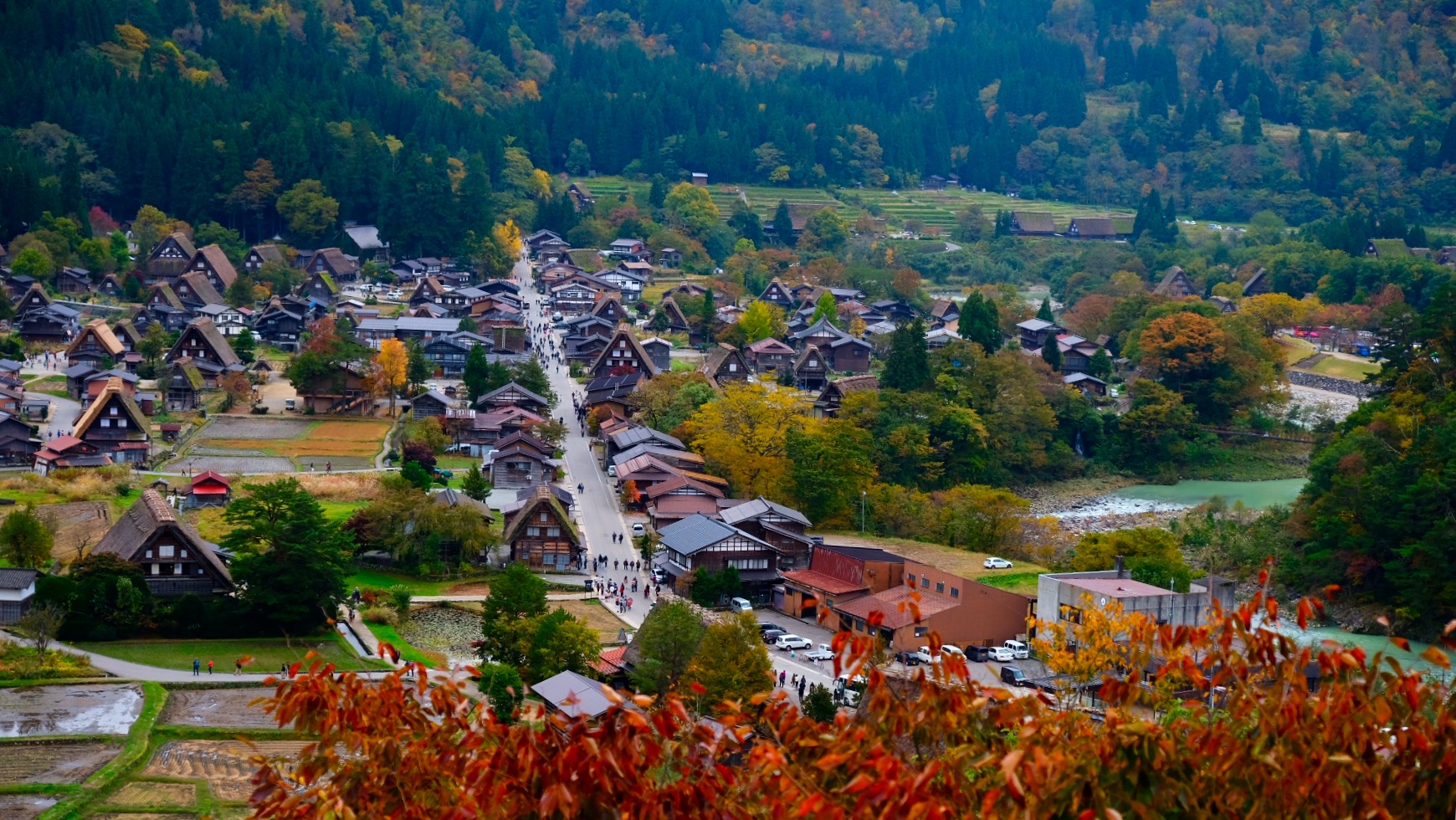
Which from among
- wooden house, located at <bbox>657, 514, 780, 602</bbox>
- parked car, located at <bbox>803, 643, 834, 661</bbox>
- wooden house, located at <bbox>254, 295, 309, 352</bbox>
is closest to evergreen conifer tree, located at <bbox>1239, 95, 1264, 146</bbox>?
wooden house, located at <bbox>254, 295, 309, 352</bbox>

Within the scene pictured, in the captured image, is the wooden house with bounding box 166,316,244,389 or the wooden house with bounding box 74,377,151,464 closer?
the wooden house with bounding box 74,377,151,464

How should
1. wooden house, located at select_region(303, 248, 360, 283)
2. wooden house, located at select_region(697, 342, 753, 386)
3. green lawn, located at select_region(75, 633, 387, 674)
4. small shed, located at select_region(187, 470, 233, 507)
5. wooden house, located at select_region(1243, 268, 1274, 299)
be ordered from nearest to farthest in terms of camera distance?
green lawn, located at select_region(75, 633, 387, 674) < small shed, located at select_region(187, 470, 233, 507) < wooden house, located at select_region(697, 342, 753, 386) < wooden house, located at select_region(303, 248, 360, 283) < wooden house, located at select_region(1243, 268, 1274, 299)

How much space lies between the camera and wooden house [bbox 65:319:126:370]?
99.9ft

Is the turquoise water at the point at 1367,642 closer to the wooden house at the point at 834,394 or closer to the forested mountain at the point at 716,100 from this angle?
the wooden house at the point at 834,394

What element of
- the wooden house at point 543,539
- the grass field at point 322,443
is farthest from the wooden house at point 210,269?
the wooden house at point 543,539

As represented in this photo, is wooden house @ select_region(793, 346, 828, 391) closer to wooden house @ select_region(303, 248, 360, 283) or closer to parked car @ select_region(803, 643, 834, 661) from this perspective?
wooden house @ select_region(303, 248, 360, 283)

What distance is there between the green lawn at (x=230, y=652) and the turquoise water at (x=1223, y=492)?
17318 millimetres

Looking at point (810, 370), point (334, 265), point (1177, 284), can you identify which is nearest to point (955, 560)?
point (810, 370)

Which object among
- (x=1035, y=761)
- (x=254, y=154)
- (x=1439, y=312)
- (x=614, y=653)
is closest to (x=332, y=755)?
(x=1035, y=761)

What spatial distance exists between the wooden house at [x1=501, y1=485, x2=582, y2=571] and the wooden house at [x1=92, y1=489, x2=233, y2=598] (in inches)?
172

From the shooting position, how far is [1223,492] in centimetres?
2958

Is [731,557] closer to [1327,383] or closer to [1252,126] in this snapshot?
[1327,383]

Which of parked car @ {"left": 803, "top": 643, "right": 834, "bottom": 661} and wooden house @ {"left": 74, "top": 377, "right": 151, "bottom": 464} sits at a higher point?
wooden house @ {"left": 74, "top": 377, "right": 151, "bottom": 464}

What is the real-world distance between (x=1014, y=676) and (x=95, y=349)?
2179 centimetres
